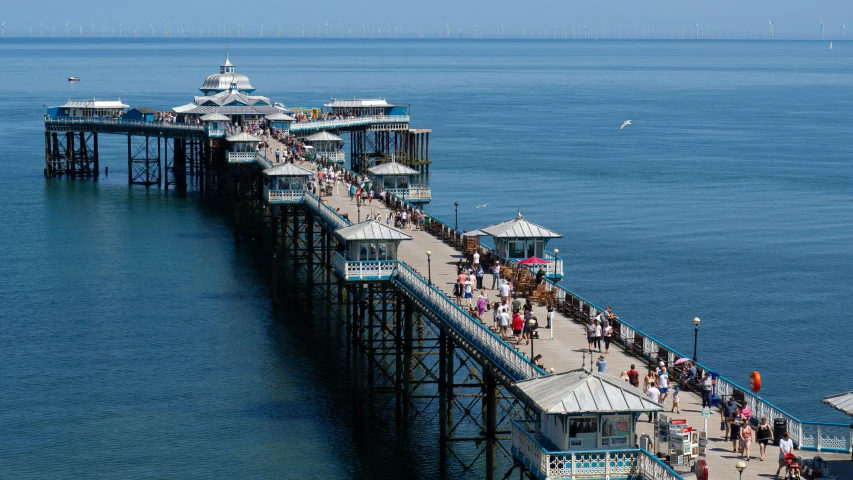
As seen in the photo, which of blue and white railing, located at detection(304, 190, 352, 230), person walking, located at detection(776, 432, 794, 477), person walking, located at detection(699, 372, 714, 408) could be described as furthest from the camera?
blue and white railing, located at detection(304, 190, 352, 230)

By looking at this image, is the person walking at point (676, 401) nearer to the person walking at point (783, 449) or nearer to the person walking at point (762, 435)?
the person walking at point (762, 435)

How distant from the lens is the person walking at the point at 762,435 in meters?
29.9

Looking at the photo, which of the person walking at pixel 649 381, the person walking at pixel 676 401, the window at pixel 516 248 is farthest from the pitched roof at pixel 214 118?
the person walking at pixel 676 401

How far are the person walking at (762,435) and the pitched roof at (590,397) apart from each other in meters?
3.02

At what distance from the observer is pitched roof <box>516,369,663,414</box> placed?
28.2m

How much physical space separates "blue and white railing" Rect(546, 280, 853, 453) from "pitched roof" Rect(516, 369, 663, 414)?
181 inches

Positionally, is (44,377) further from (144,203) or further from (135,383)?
(144,203)

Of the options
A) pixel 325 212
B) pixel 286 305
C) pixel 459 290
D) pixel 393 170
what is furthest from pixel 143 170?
pixel 459 290

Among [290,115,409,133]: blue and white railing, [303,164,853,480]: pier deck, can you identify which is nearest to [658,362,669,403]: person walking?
[303,164,853,480]: pier deck

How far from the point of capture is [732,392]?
1324 inches

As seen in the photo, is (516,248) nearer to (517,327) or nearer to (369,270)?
(369,270)

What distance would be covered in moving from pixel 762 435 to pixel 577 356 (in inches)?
315

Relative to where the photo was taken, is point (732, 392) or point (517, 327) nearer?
point (732, 392)

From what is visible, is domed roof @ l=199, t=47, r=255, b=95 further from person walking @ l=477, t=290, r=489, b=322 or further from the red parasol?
person walking @ l=477, t=290, r=489, b=322
